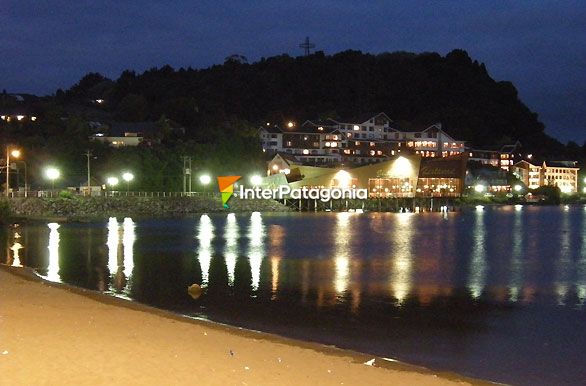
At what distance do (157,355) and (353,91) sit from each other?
118m

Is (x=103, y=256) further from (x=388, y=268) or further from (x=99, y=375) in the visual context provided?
(x=99, y=375)

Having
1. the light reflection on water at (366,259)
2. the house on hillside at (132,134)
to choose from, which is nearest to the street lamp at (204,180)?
the house on hillside at (132,134)

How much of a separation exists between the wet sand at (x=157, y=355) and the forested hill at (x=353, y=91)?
8845 centimetres

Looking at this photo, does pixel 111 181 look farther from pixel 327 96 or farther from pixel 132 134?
pixel 327 96

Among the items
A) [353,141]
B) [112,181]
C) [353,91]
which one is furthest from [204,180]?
[353,91]

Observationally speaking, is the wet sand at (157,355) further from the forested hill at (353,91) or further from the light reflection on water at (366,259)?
the forested hill at (353,91)

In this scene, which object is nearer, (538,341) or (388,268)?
(538,341)

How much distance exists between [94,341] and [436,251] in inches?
884

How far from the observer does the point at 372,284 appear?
19.7m

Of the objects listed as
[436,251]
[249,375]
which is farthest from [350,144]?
[249,375]

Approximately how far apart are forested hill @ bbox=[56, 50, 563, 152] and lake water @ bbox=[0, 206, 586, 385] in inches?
2664

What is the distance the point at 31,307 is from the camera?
42.6 ft

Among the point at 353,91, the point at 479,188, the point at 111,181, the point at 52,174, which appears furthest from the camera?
the point at 353,91

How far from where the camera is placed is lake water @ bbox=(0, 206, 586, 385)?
1199cm
